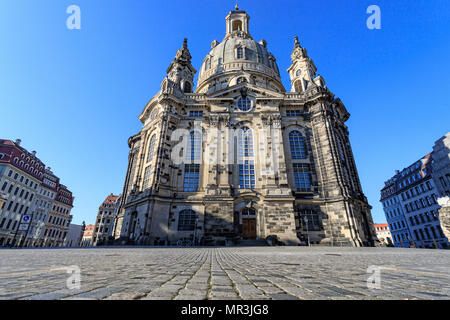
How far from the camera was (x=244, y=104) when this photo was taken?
26703 millimetres

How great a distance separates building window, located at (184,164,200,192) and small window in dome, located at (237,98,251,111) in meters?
9.56

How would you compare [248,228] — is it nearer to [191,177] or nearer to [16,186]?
[191,177]

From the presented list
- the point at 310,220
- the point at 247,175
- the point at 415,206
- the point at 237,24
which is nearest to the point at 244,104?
the point at 247,175

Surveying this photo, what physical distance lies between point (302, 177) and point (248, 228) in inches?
330

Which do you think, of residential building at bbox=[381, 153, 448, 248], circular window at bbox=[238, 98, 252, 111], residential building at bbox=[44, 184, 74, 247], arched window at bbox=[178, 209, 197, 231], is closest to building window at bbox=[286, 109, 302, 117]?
circular window at bbox=[238, 98, 252, 111]

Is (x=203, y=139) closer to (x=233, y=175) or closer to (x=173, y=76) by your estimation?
(x=233, y=175)

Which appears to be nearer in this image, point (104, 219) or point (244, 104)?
point (244, 104)

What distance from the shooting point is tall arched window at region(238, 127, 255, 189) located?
874 inches

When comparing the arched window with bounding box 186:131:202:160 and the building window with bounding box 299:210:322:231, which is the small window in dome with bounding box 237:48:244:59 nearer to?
the arched window with bounding box 186:131:202:160

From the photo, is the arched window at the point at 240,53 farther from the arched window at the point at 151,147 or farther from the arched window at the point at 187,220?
the arched window at the point at 187,220

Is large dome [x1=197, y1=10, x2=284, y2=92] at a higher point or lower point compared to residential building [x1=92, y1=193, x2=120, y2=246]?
higher
